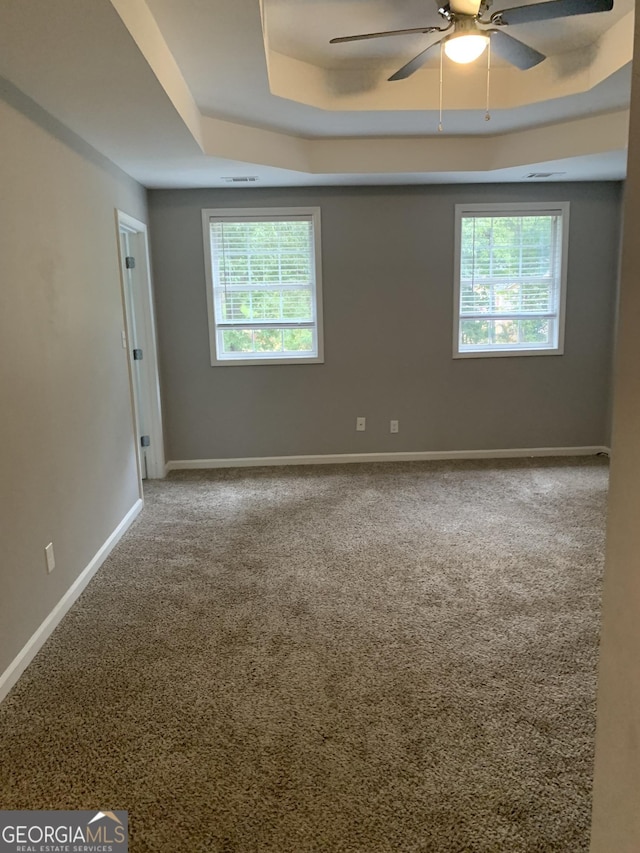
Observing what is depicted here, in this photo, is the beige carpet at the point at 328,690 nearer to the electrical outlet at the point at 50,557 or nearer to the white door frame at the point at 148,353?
the electrical outlet at the point at 50,557

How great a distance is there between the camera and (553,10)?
92.0 inches

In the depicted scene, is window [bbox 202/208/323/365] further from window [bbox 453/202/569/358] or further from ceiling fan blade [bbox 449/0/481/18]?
ceiling fan blade [bbox 449/0/481/18]

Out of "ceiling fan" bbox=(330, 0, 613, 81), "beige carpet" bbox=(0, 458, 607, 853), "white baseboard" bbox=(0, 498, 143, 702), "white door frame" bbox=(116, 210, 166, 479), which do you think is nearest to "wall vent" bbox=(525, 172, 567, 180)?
"ceiling fan" bbox=(330, 0, 613, 81)

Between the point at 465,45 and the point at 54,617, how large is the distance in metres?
3.23

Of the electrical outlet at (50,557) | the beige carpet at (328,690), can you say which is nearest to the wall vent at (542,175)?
the beige carpet at (328,690)

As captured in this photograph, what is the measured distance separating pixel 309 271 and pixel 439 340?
1.34 metres

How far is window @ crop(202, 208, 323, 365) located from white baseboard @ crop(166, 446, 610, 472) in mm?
917

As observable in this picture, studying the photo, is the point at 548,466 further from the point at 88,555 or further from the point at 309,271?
the point at 88,555

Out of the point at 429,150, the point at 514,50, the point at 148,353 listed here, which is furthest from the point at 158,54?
the point at 148,353

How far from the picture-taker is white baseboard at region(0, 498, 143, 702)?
2.27 metres

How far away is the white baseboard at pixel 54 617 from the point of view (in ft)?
7.46

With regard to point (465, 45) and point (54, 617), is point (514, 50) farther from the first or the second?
point (54, 617)

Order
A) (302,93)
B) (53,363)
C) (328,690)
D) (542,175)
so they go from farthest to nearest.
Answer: (542,175)
(302,93)
(53,363)
(328,690)

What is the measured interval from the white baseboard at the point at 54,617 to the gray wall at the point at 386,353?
66.9 inches
